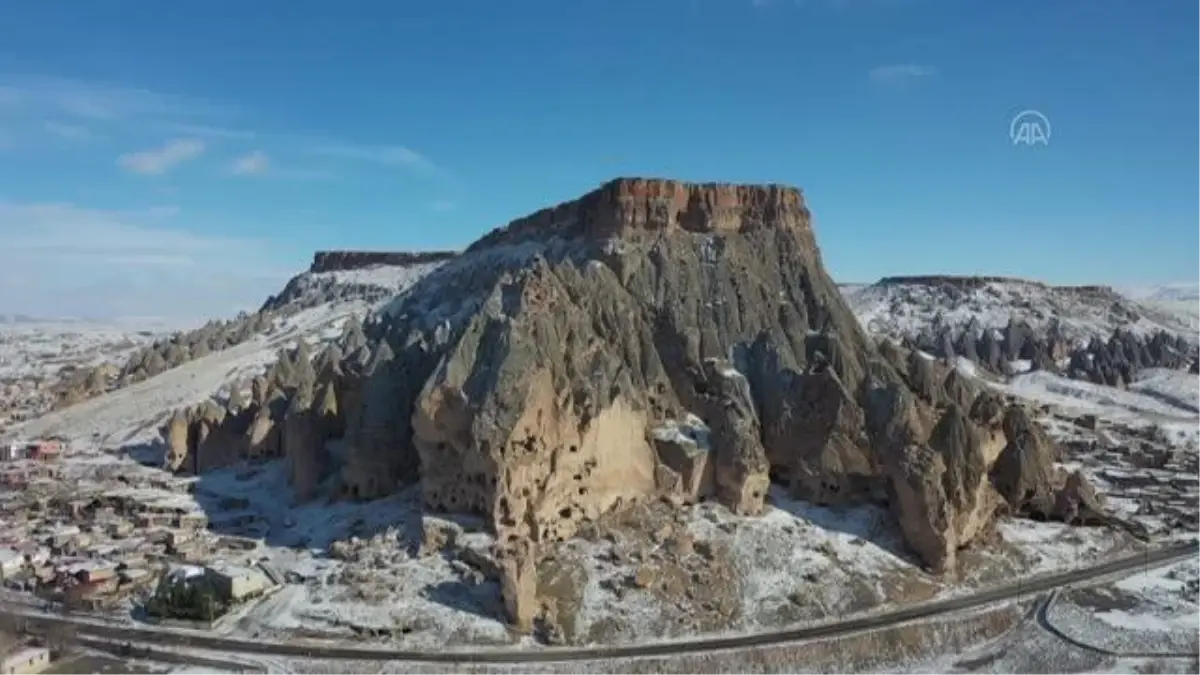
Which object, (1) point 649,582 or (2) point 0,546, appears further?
(2) point 0,546

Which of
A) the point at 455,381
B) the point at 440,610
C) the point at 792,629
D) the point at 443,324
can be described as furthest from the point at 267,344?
the point at 792,629

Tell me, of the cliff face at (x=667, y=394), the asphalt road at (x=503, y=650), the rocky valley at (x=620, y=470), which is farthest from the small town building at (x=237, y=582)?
the cliff face at (x=667, y=394)

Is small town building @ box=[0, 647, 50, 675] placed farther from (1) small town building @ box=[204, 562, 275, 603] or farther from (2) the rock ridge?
(2) the rock ridge

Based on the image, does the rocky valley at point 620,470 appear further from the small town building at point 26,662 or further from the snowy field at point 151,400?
the snowy field at point 151,400

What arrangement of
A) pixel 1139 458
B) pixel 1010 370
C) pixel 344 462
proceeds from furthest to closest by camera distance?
pixel 1010 370 → pixel 1139 458 → pixel 344 462

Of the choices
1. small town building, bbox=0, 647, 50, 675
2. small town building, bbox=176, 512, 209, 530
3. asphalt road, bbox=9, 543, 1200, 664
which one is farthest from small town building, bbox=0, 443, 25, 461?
small town building, bbox=0, 647, 50, 675

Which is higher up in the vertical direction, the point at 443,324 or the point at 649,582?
the point at 443,324

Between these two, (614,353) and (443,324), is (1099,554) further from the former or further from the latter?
(443,324)

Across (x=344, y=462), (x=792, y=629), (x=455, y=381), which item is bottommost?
(x=792, y=629)
